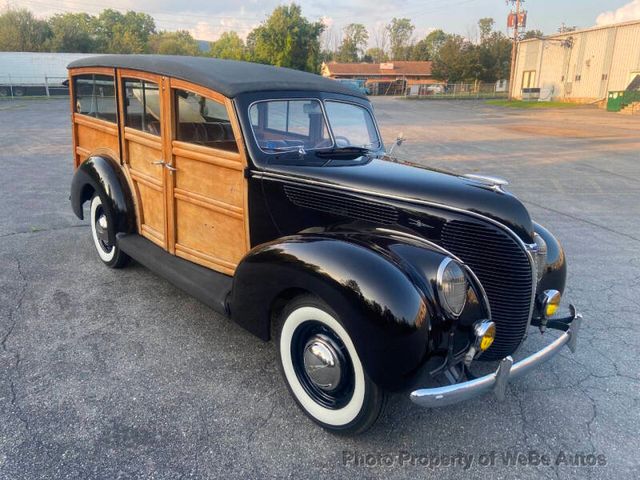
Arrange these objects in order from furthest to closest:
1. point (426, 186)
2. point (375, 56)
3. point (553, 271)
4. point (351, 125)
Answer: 1. point (375, 56)
2. point (351, 125)
3. point (553, 271)
4. point (426, 186)

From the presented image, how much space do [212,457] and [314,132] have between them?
7.21 ft

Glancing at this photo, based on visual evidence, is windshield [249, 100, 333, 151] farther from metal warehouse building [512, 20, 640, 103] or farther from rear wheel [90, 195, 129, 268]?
metal warehouse building [512, 20, 640, 103]

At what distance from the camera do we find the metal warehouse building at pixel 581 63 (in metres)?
33.8

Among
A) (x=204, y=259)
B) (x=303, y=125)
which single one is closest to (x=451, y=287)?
(x=303, y=125)

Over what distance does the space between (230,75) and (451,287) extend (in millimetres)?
2104

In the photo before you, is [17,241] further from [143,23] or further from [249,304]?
[143,23]

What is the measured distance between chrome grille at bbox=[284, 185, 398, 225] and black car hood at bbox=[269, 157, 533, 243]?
2.8 inches

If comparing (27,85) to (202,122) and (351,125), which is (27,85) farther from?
(351,125)

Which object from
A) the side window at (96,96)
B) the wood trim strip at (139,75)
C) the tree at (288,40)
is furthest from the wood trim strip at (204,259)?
the tree at (288,40)

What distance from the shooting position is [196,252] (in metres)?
3.64

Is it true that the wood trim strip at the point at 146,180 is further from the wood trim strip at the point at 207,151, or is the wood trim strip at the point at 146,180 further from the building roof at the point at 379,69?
the building roof at the point at 379,69

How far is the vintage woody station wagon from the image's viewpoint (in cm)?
230

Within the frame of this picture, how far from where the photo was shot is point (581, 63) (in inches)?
1476

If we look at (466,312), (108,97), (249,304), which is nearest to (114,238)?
(108,97)
